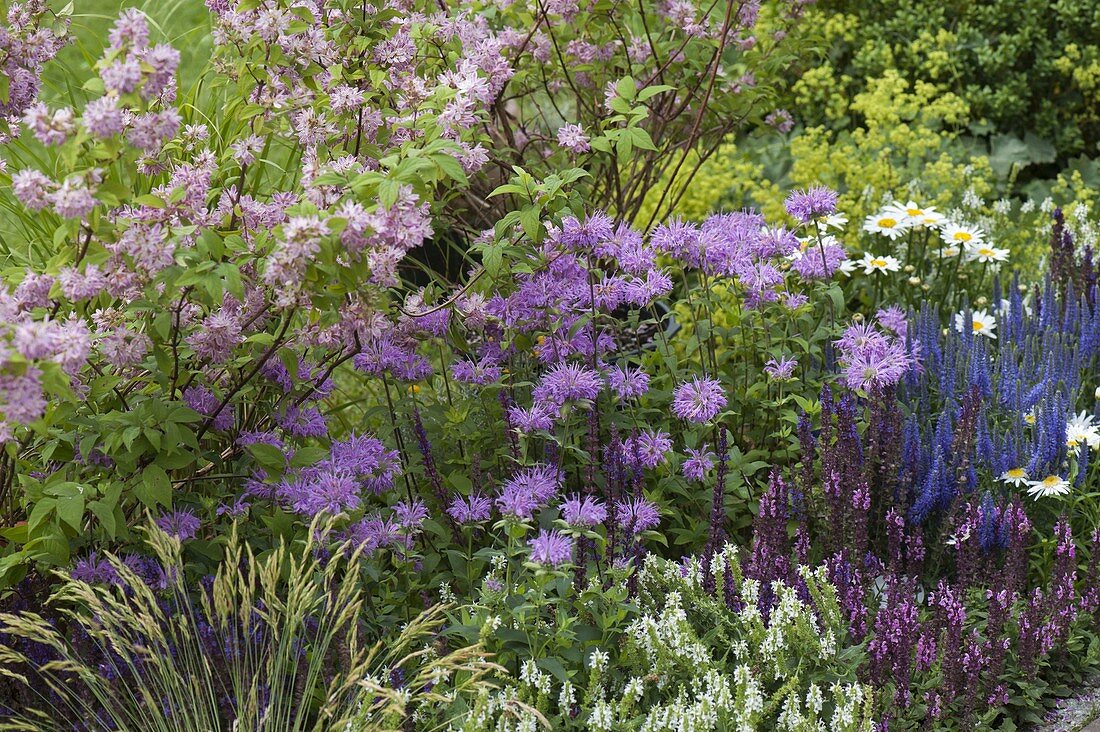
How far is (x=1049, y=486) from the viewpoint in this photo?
3186 mm

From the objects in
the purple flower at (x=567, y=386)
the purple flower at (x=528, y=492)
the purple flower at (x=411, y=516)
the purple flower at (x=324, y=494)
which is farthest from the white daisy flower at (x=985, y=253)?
the purple flower at (x=324, y=494)

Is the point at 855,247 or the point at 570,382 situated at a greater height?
the point at 855,247

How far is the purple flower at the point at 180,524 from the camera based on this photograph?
264 cm

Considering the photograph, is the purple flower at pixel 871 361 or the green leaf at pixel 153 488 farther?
the purple flower at pixel 871 361

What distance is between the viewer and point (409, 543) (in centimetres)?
273

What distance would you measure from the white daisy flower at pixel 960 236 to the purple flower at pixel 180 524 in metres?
2.85

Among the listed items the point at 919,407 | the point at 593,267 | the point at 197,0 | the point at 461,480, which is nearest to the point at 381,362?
the point at 461,480

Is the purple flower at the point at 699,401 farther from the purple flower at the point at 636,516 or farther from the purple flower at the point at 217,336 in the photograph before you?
the purple flower at the point at 217,336

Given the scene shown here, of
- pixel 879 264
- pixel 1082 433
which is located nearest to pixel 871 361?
pixel 1082 433

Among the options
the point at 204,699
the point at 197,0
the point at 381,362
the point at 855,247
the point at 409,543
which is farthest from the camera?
the point at 197,0

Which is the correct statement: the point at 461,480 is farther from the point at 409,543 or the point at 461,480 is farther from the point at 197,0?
the point at 197,0

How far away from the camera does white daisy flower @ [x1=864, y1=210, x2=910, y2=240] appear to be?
4.27 meters

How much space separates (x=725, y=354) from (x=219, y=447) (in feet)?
4.93

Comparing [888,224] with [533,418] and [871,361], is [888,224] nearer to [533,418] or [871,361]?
[871,361]
